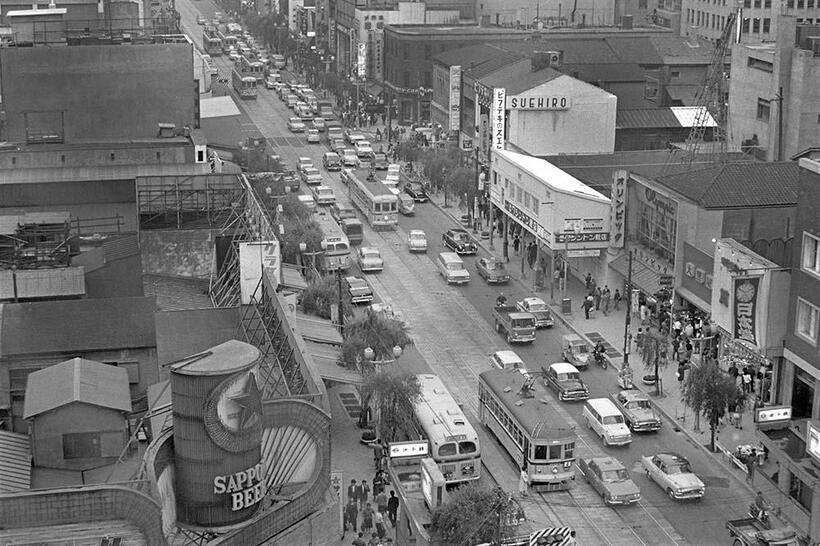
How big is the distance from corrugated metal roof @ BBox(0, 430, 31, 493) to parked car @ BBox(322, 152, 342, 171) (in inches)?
2890

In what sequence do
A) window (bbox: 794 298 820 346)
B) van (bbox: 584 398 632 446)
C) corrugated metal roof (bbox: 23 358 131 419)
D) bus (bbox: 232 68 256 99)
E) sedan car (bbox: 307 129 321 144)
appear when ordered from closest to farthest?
corrugated metal roof (bbox: 23 358 131 419), van (bbox: 584 398 632 446), window (bbox: 794 298 820 346), sedan car (bbox: 307 129 321 144), bus (bbox: 232 68 256 99)

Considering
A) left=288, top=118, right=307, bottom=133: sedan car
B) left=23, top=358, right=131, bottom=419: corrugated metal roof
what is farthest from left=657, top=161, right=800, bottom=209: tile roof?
left=288, top=118, right=307, bottom=133: sedan car

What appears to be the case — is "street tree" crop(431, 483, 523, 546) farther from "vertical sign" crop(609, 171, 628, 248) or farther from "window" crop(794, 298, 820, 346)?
"vertical sign" crop(609, 171, 628, 248)

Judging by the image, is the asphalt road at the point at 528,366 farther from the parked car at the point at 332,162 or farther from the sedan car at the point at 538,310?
the parked car at the point at 332,162

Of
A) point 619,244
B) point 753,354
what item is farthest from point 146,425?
point 619,244

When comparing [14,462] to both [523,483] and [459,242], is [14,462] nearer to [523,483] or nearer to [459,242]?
[523,483]

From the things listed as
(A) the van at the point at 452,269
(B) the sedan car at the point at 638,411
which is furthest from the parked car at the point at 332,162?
(B) the sedan car at the point at 638,411

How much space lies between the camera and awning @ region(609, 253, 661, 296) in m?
74.4

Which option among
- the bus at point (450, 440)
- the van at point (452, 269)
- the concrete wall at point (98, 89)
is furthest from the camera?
the van at point (452, 269)

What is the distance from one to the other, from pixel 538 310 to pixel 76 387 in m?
33.1

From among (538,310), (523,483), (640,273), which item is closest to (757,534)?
(523,483)

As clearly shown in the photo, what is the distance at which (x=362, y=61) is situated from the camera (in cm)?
15812

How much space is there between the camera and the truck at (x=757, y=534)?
1866 inches

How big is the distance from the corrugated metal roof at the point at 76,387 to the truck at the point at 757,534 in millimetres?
21329
